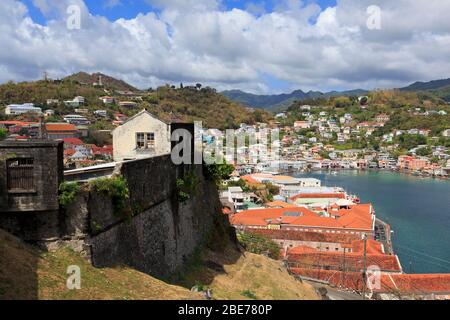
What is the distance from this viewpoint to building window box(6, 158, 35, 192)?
8953 mm

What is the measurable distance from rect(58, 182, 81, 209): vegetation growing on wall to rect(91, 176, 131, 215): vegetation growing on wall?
442 mm

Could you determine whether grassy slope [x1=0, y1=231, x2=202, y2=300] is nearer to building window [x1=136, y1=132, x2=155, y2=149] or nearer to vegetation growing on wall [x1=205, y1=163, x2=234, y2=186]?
building window [x1=136, y1=132, x2=155, y2=149]

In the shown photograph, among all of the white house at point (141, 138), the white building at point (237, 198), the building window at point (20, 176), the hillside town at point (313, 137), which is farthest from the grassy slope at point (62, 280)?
the white building at point (237, 198)

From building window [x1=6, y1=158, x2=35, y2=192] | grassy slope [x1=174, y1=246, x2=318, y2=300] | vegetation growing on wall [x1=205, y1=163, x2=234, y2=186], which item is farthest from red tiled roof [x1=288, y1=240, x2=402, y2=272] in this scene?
building window [x1=6, y1=158, x2=35, y2=192]

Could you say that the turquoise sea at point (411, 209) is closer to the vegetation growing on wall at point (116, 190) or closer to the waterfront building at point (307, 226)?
the waterfront building at point (307, 226)

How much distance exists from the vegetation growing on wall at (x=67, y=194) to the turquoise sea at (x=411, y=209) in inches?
1351

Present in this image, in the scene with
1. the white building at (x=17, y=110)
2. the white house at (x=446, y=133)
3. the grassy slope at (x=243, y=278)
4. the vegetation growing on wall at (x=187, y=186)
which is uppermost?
the white building at (x=17, y=110)

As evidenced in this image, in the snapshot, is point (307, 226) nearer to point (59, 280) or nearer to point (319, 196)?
point (319, 196)

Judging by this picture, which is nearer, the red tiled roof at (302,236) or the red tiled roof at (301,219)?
the red tiled roof at (302,236)

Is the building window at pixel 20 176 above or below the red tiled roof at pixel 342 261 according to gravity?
above

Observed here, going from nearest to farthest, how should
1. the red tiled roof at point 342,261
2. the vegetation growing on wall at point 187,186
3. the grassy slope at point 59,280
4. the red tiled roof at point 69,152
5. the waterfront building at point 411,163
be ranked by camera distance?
the grassy slope at point 59,280, the vegetation growing on wall at point 187,186, the red tiled roof at point 342,261, the red tiled roof at point 69,152, the waterfront building at point 411,163

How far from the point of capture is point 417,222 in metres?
53.3

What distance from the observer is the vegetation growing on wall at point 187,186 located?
1413cm
